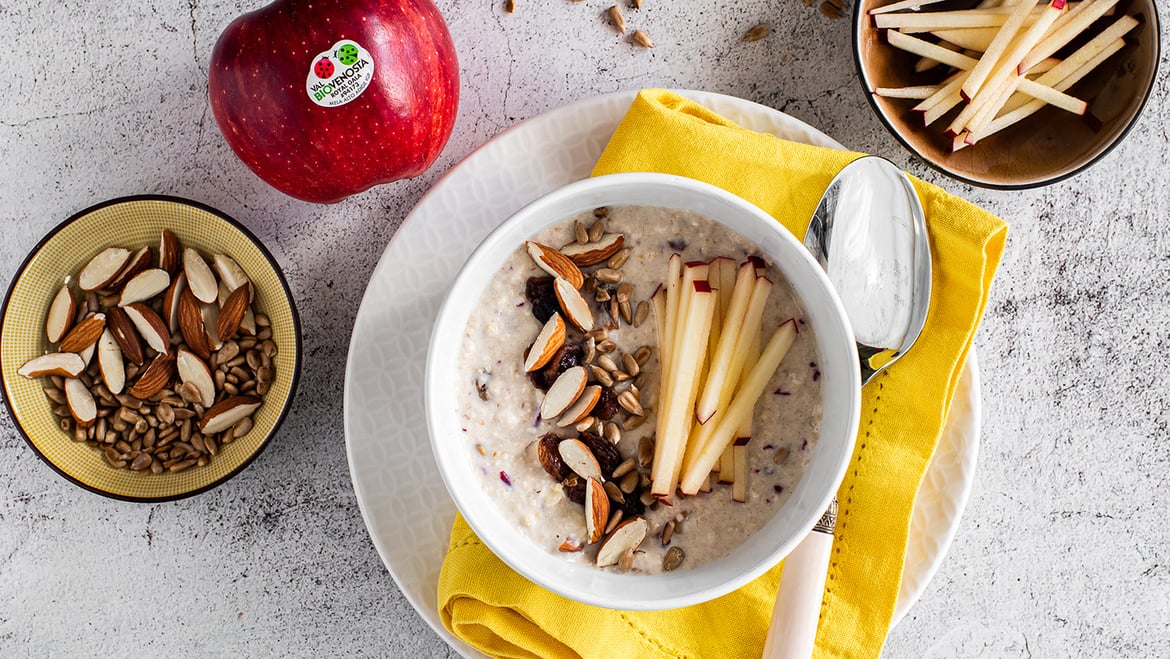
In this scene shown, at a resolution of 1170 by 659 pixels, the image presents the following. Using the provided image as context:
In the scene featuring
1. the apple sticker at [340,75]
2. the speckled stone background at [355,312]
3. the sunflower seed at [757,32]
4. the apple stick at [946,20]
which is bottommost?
the speckled stone background at [355,312]

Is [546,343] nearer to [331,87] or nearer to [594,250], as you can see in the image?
[594,250]

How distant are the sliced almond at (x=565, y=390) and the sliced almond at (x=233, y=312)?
1.61 ft

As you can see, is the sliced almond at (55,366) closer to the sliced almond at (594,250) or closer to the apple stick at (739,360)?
the sliced almond at (594,250)

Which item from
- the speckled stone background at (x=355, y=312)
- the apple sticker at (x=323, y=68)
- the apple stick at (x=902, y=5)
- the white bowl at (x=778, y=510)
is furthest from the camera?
the speckled stone background at (x=355, y=312)

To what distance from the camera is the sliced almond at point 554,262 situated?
1021mm

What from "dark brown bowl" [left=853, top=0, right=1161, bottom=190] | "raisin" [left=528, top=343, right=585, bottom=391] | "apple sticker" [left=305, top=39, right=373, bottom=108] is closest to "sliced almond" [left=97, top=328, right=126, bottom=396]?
"apple sticker" [left=305, top=39, right=373, bottom=108]

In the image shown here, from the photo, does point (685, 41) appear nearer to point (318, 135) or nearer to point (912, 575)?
point (318, 135)

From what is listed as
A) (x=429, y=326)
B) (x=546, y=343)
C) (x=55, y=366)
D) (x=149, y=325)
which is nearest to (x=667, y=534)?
(x=546, y=343)

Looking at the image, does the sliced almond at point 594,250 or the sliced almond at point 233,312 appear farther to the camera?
the sliced almond at point 233,312

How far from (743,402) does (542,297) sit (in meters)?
0.26

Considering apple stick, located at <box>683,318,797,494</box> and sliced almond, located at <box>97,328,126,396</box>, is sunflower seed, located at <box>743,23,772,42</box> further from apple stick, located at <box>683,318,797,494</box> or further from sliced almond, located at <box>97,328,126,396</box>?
sliced almond, located at <box>97,328,126,396</box>

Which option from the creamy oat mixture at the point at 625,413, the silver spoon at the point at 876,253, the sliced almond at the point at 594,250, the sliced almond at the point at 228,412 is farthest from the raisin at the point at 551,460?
the sliced almond at the point at 228,412

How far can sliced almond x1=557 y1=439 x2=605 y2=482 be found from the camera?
103cm

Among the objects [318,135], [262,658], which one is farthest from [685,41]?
[262,658]
